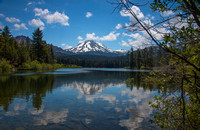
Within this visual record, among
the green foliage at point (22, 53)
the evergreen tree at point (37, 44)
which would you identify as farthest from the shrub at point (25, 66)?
the evergreen tree at point (37, 44)

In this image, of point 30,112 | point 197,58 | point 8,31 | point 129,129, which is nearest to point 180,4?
point 197,58

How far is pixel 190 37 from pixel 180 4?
75cm

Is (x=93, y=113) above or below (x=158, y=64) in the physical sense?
below

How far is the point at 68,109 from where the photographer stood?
7551 mm

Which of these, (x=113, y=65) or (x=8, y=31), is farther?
(x=113, y=65)

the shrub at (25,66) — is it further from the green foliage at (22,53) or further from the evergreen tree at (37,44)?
the evergreen tree at (37,44)

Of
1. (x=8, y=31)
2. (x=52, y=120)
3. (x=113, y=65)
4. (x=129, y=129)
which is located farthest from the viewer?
(x=113, y=65)

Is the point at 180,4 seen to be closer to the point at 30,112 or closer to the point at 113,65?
the point at 30,112

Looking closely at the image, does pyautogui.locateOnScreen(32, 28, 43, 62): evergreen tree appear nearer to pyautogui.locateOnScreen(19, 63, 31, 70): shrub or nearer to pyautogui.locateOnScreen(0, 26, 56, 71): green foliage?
pyautogui.locateOnScreen(0, 26, 56, 71): green foliage

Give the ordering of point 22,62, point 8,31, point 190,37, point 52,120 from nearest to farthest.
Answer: point 190,37, point 52,120, point 22,62, point 8,31

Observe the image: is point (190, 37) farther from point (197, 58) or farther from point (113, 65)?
point (113, 65)

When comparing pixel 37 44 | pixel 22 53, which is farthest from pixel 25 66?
pixel 37 44

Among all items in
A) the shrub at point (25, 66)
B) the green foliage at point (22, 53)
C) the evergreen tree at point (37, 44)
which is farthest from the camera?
the evergreen tree at point (37, 44)

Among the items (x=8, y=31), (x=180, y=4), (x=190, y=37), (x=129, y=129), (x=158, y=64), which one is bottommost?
(x=129, y=129)
